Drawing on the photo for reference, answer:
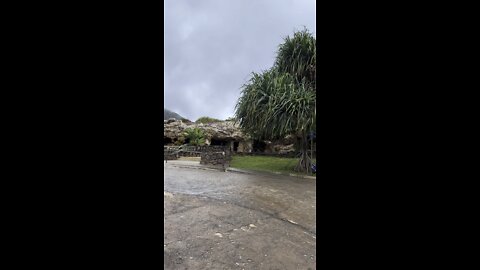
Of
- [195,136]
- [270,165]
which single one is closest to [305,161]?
[270,165]

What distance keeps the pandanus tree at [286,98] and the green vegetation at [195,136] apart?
9910 mm

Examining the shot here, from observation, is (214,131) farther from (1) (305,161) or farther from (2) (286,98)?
(2) (286,98)

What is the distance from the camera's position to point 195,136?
2259cm

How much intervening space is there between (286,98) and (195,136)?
1306 cm

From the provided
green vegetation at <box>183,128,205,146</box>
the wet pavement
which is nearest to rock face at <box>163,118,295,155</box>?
green vegetation at <box>183,128,205,146</box>

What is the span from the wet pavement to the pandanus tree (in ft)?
16.0

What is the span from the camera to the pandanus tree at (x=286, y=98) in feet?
35.2

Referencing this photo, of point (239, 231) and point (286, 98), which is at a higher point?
point (286, 98)

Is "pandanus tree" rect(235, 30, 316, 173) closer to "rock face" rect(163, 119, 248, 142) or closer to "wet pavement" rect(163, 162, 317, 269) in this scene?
"wet pavement" rect(163, 162, 317, 269)

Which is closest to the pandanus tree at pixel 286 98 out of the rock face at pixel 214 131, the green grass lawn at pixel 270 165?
the green grass lawn at pixel 270 165
